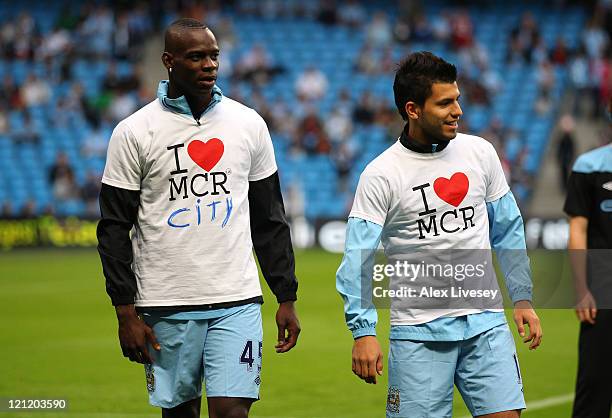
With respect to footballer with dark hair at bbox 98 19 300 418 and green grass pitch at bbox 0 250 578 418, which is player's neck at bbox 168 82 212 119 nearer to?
footballer with dark hair at bbox 98 19 300 418

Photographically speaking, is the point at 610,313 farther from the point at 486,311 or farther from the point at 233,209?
the point at 233,209

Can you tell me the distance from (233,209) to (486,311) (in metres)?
1.28

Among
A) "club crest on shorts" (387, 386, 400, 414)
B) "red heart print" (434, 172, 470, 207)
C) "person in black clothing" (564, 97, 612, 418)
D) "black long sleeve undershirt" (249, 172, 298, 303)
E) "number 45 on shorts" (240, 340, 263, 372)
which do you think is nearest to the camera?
"club crest on shorts" (387, 386, 400, 414)

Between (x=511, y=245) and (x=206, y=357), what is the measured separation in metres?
1.51

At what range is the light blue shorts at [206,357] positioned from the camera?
17.1ft

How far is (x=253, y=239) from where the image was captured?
18.4ft

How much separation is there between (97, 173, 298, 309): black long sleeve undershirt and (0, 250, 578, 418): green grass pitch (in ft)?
10.2

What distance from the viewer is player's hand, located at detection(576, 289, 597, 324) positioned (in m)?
6.18

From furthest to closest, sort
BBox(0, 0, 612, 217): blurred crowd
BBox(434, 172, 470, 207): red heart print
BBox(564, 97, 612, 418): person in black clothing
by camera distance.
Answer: BBox(0, 0, 612, 217): blurred crowd
BBox(564, 97, 612, 418): person in black clothing
BBox(434, 172, 470, 207): red heart print

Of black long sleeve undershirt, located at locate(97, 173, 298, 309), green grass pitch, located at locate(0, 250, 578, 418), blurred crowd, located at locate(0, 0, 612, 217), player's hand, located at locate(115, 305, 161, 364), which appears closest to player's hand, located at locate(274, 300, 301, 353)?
black long sleeve undershirt, located at locate(97, 173, 298, 309)

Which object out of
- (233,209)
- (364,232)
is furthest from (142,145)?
(364,232)

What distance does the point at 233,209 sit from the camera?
5.35m

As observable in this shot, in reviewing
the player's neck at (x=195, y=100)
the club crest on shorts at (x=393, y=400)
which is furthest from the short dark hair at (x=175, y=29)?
the club crest on shorts at (x=393, y=400)

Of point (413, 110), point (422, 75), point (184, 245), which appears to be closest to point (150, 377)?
point (184, 245)
